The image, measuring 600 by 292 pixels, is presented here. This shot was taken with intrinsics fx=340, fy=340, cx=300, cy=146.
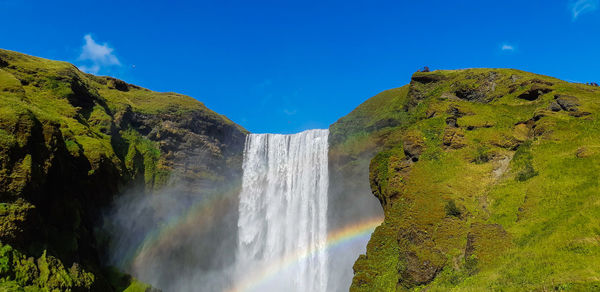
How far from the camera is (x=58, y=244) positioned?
63.6 ft

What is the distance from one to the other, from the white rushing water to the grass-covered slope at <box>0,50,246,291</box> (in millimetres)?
4821

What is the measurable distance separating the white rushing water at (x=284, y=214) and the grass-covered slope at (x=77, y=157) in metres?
4.82

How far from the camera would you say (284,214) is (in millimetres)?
44375

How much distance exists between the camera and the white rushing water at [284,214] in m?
39.4

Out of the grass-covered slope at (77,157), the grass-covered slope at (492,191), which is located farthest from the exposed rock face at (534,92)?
the grass-covered slope at (77,157)

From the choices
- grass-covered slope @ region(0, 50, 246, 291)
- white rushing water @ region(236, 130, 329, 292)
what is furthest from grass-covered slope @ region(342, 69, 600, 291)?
grass-covered slope @ region(0, 50, 246, 291)

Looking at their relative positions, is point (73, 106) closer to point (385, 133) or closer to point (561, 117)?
point (385, 133)

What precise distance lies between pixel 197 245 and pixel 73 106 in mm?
21660

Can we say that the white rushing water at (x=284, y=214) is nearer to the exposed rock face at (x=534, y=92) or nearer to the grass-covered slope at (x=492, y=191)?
the grass-covered slope at (x=492, y=191)

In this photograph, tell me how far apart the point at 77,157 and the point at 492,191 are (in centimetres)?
2930

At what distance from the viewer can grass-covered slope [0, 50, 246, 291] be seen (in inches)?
651

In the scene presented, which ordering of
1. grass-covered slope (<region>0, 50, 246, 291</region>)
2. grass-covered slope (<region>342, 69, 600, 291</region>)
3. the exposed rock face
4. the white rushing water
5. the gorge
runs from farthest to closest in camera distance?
1. the white rushing water
2. the exposed rock face
3. grass-covered slope (<region>0, 50, 246, 291</region>)
4. the gorge
5. grass-covered slope (<region>342, 69, 600, 291</region>)

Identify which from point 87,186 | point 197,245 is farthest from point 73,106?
point 197,245

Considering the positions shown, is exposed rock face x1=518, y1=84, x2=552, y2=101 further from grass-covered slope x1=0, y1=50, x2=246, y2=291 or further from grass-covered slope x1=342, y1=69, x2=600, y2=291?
grass-covered slope x1=0, y1=50, x2=246, y2=291
